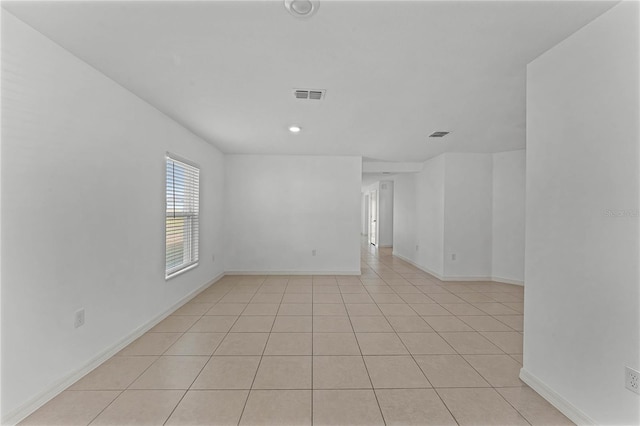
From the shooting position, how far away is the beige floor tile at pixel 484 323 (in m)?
3.03

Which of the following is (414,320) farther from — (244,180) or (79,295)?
(244,180)

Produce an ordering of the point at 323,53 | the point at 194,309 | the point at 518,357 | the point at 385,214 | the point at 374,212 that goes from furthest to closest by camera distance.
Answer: the point at 374,212, the point at 385,214, the point at 194,309, the point at 518,357, the point at 323,53

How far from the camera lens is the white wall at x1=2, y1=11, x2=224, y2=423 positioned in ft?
5.24

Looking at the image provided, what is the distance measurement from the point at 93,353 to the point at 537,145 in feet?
12.4

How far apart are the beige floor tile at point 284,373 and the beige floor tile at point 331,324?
60cm

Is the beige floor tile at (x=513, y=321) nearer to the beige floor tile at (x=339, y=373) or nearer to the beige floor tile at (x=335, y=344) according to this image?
the beige floor tile at (x=335, y=344)

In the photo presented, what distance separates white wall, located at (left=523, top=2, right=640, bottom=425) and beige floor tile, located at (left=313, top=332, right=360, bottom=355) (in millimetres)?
1380

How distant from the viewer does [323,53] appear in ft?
6.20

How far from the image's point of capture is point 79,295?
203 centimetres

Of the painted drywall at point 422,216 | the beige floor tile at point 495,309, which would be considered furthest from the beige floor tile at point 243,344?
the painted drywall at point 422,216

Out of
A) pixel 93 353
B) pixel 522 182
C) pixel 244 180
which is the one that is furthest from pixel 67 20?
pixel 522 182

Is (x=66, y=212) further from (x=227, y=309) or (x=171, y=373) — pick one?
(x=227, y=309)

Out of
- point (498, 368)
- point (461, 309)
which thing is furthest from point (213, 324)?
point (461, 309)

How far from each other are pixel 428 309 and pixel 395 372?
1.68 m
